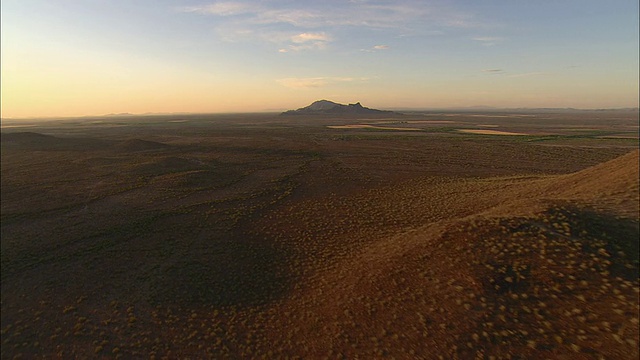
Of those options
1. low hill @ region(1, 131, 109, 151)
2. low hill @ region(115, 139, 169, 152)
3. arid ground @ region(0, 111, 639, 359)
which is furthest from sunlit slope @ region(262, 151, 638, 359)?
low hill @ region(1, 131, 109, 151)

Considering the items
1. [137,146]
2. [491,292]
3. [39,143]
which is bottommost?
[491,292]

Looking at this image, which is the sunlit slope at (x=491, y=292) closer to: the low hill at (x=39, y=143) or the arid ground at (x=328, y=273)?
the arid ground at (x=328, y=273)

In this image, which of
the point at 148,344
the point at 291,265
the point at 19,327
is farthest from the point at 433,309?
the point at 19,327

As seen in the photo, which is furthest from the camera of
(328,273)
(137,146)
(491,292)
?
(137,146)

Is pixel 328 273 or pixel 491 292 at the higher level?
pixel 491 292

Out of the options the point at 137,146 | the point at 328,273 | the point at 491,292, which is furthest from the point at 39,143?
the point at 491,292

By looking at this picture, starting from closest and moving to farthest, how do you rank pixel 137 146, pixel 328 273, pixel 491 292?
pixel 491 292
pixel 328 273
pixel 137 146

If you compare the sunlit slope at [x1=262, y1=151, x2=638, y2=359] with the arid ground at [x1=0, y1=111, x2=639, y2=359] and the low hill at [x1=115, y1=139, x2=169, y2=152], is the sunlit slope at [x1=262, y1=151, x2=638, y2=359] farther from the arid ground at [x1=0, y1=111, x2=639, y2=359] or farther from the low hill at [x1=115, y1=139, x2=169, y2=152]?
the low hill at [x1=115, y1=139, x2=169, y2=152]

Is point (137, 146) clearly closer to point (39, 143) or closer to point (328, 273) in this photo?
point (39, 143)

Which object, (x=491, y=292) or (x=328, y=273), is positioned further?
(x=328, y=273)

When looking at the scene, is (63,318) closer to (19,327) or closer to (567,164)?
(19,327)
